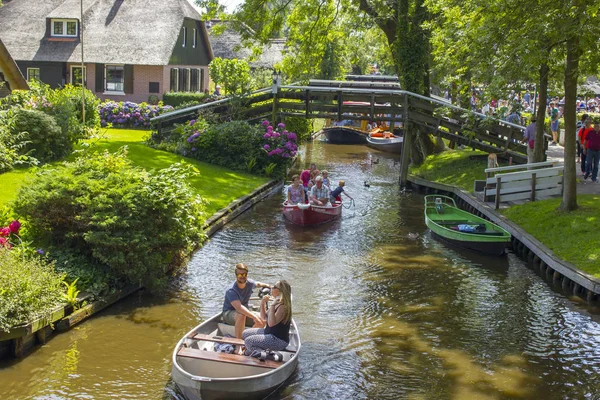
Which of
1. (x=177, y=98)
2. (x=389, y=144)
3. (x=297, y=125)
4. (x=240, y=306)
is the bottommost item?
(x=240, y=306)

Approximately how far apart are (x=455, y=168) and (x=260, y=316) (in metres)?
20.5

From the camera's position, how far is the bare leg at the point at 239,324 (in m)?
12.5

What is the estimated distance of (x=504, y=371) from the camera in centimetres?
1272

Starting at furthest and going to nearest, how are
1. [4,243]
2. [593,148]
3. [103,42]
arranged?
[103,42] < [593,148] < [4,243]

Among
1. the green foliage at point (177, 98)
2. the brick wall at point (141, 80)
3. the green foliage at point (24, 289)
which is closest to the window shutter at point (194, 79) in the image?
the brick wall at point (141, 80)

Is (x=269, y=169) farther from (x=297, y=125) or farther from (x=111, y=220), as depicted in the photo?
(x=111, y=220)

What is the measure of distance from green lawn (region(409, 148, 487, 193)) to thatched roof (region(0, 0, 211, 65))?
66.8 ft

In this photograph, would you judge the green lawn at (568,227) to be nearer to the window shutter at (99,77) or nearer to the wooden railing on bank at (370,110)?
the wooden railing on bank at (370,110)

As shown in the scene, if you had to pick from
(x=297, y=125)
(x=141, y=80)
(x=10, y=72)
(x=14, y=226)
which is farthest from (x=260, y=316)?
(x=141, y=80)

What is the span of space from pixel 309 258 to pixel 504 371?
307 inches

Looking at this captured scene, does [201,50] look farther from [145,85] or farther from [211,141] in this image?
[211,141]

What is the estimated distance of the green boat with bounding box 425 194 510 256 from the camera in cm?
2025

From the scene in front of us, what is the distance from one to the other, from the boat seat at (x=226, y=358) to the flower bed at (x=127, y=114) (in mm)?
28582

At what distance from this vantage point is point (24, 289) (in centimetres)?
1262
